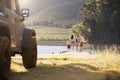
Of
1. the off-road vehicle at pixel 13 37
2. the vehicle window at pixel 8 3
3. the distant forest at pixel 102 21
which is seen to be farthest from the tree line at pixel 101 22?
the vehicle window at pixel 8 3

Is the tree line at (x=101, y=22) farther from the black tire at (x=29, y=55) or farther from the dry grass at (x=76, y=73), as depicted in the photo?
the black tire at (x=29, y=55)

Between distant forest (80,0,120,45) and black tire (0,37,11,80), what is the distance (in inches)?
2271

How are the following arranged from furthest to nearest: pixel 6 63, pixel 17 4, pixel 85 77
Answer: pixel 17 4, pixel 85 77, pixel 6 63

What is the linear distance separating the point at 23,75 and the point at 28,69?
1.89 m

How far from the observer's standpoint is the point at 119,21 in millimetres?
71188

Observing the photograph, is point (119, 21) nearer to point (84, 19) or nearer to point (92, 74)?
point (84, 19)

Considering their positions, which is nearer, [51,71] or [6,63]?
[6,63]

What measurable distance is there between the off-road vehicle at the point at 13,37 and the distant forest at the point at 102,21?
5461cm

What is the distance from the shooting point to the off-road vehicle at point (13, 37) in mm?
9516

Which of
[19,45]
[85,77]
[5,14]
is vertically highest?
[5,14]

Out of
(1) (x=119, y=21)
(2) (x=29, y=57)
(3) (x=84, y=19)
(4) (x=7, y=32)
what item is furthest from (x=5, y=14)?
(3) (x=84, y=19)

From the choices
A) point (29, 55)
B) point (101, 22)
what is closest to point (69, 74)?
point (29, 55)

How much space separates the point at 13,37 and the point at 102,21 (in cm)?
6972

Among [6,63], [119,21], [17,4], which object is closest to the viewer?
[6,63]
